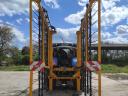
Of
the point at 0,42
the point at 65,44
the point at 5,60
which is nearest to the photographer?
the point at 65,44

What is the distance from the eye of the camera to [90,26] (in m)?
15.8

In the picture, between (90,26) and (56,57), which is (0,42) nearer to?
(56,57)

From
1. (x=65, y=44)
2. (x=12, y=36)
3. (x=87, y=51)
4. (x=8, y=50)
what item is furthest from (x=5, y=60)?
(x=87, y=51)

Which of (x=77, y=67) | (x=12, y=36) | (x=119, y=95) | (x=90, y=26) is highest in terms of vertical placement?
(x=12, y=36)

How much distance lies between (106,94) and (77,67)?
196 cm

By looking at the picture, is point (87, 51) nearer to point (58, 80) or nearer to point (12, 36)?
point (58, 80)

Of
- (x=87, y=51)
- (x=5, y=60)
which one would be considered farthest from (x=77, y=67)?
(x=5, y=60)

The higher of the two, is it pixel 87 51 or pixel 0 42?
pixel 0 42

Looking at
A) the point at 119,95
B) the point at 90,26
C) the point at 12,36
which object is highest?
the point at 12,36

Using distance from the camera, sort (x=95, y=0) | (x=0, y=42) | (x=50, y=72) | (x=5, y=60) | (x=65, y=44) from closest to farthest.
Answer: (x=95, y=0) → (x=50, y=72) → (x=65, y=44) → (x=5, y=60) → (x=0, y=42)

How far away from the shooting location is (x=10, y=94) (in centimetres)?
1917

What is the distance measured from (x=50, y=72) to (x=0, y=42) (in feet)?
210

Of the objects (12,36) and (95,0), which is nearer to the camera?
(95,0)

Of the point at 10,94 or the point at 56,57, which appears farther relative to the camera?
the point at 56,57
